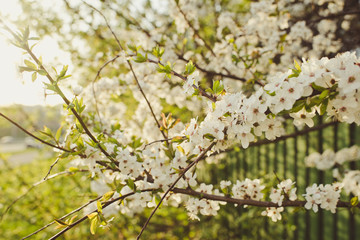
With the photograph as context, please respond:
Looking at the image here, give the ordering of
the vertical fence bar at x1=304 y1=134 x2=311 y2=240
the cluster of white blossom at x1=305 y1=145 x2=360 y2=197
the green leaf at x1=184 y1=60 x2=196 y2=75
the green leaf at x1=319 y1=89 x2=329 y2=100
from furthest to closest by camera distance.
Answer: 1. the vertical fence bar at x1=304 y1=134 x2=311 y2=240
2. the cluster of white blossom at x1=305 y1=145 x2=360 y2=197
3. the green leaf at x1=184 y1=60 x2=196 y2=75
4. the green leaf at x1=319 y1=89 x2=329 y2=100

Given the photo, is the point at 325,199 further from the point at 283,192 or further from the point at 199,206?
the point at 199,206

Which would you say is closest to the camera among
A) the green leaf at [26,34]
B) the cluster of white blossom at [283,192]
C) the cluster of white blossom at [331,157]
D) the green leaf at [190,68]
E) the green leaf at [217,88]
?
the green leaf at [26,34]

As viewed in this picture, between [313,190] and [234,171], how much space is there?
355 cm

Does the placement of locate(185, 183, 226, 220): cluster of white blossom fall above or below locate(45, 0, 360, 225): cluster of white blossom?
below

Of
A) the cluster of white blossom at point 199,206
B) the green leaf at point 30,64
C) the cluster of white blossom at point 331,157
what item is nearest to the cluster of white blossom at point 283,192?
the cluster of white blossom at point 199,206

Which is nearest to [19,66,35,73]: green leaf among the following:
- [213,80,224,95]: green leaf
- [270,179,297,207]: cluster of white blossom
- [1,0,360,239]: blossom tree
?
[1,0,360,239]: blossom tree

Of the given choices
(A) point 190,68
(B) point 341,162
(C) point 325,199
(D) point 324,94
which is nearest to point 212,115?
(A) point 190,68

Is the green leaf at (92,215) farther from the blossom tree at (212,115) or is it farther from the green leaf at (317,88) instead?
the green leaf at (317,88)

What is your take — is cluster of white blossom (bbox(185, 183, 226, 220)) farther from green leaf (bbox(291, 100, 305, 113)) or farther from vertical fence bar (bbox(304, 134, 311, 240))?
vertical fence bar (bbox(304, 134, 311, 240))

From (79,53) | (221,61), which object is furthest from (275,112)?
(79,53)

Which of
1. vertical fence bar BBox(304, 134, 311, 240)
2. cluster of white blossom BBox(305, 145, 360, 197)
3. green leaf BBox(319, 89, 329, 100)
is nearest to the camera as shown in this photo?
green leaf BBox(319, 89, 329, 100)

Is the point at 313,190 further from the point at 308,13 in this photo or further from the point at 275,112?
the point at 308,13

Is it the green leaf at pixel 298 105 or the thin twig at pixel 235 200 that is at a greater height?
the green leaf at pixel 298 105

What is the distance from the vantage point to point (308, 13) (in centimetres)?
338
